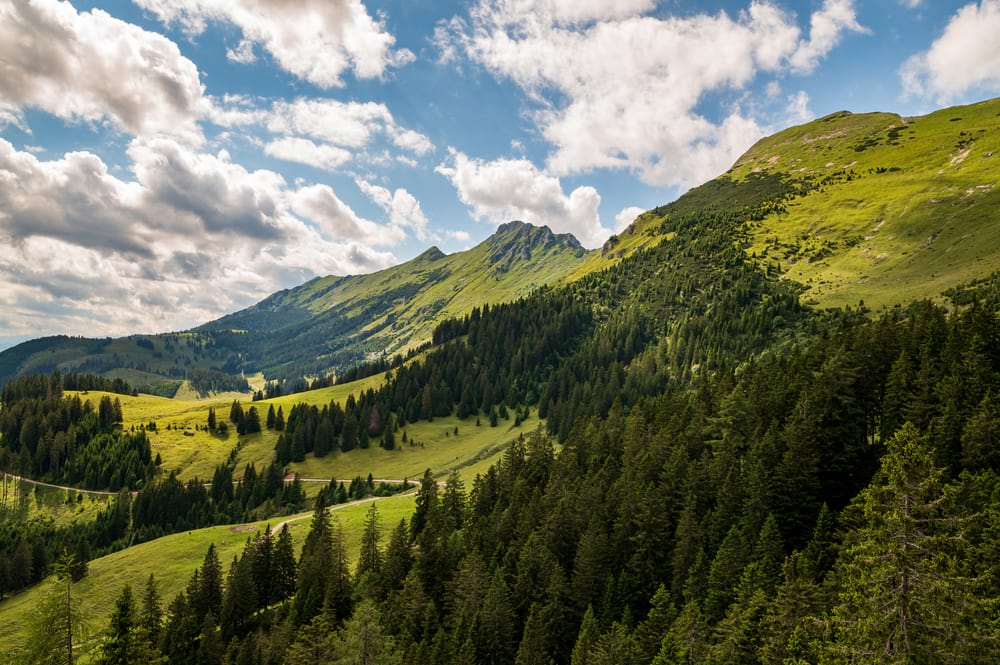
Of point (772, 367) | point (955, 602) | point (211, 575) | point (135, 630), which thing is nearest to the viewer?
point (955, 602)

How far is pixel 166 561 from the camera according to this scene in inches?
3927

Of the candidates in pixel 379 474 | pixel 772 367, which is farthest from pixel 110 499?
pixel 772 367

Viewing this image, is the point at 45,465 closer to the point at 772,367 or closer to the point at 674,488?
the point at 674,488

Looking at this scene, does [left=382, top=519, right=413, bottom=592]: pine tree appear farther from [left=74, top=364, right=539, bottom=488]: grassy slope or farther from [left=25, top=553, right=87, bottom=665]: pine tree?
[left=74, top=364, right=539, bottom=488]: grassy slope

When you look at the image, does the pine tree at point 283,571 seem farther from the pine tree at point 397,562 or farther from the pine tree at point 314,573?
the pine tree at point 397,562

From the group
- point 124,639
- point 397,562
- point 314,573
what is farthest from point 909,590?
point 314,573

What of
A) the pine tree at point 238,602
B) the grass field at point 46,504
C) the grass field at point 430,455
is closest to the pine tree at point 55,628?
the pine tree at point 238,602

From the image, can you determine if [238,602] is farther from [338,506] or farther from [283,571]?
[338,506]

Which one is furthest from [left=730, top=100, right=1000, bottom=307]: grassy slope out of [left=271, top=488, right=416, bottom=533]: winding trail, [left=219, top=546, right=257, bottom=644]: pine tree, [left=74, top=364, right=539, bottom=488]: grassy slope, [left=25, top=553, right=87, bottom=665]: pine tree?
[left=25, top=553, right=87, bottom=665]: pine tree

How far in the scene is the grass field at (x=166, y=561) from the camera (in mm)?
88106

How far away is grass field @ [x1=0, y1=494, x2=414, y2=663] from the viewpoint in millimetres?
88106

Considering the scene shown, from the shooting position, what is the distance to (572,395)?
167625 mm

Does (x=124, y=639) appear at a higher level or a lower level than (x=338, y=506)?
higher

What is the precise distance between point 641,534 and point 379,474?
392 ft
